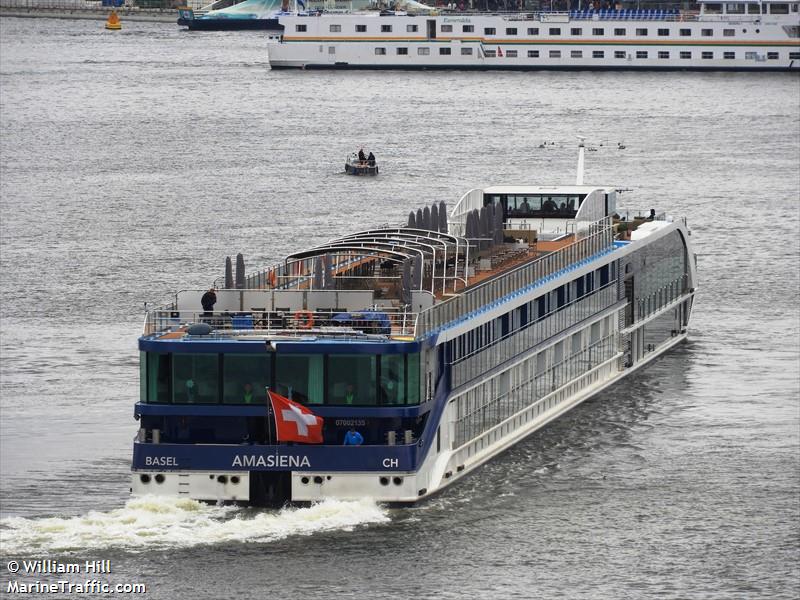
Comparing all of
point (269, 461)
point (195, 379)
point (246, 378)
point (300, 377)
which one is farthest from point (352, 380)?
point (195, 379)

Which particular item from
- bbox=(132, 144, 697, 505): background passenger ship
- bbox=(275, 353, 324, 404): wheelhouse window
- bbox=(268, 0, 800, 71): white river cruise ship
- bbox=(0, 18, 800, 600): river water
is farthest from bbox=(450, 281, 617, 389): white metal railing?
bbox=(268, 0, 800, 71): white river cruise ship

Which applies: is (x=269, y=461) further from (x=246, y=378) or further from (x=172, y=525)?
(x=172, y=525)

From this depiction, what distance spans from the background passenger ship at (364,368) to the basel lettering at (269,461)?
26 mm

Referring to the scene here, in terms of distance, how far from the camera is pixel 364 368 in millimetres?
39562

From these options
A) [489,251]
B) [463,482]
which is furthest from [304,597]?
[489,251]

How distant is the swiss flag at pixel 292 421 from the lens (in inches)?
1526

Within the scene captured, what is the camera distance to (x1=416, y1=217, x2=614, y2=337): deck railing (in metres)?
42.0

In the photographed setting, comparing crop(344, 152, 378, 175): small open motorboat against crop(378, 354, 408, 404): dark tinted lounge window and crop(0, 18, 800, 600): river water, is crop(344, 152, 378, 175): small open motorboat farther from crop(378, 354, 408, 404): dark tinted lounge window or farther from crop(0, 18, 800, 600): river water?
crop(378, 354, 408, 404): dark tinted lounge window

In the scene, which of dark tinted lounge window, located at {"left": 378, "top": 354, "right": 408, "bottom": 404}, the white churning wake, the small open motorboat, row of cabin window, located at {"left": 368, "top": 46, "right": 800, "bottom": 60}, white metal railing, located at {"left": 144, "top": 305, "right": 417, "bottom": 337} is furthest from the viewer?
row of cabin window, located at {"left": 368, "top": 46, "right": 800, "bottom": 60}

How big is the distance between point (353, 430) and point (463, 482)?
4.01m

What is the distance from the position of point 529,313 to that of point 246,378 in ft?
33.1

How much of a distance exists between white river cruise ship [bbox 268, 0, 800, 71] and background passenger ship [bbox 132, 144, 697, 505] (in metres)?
139

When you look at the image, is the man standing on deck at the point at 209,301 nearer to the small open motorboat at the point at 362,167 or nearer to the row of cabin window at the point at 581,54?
the small open motorboat at the point at 362,167

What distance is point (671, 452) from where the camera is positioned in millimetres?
47188
